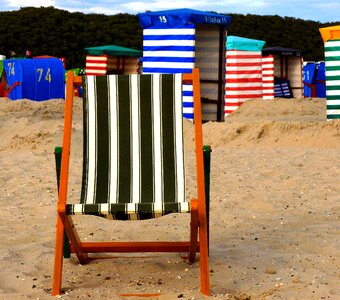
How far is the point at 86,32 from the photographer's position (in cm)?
4412

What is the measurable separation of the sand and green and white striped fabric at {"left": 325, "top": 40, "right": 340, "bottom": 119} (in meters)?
1.78

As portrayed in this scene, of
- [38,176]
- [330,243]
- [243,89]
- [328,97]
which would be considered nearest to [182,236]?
[330,243]

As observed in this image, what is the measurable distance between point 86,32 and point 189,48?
33927mm

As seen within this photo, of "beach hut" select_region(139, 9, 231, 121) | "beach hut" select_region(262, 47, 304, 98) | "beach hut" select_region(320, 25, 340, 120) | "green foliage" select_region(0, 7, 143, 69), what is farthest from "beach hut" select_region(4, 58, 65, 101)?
"green foliage" select_region(0, 7, 143, 69)

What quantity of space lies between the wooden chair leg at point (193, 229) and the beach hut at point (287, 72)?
17.1 metres

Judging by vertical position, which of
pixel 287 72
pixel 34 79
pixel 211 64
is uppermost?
pixel 211 64

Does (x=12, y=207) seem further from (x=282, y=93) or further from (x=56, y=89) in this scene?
(x=282, y=93)

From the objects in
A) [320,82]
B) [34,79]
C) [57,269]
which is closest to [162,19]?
[34,79]

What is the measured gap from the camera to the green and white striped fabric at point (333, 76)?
36.0 feet

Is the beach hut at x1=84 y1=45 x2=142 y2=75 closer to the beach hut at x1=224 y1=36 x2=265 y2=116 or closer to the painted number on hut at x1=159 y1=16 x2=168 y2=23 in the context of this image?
the beach hut at x1=224 y1=36 x2=265 y2=116

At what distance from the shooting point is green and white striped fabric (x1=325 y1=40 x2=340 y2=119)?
10987 mm

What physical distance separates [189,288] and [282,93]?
17575 millimetres

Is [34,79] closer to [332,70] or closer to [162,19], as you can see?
[162,19]

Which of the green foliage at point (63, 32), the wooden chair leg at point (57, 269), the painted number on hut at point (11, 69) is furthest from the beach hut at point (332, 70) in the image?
the green foliage at point (63, 32)
